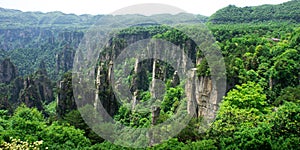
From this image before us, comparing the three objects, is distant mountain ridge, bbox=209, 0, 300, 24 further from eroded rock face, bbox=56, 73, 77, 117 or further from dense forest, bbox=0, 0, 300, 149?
eroded rock face, bbox=56, 73, 77, 117

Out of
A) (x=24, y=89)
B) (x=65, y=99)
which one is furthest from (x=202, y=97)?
(x=24, y=89)

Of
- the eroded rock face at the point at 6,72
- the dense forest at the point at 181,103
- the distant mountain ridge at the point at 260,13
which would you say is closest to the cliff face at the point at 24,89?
Answer: the eroded rock face at the point at 6,72

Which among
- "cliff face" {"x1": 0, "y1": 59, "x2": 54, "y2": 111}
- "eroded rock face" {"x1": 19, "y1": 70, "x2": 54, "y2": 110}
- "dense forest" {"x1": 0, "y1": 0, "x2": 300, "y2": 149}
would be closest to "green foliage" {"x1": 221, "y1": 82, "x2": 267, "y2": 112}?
"dense forest" {"x1": 0, "y1": 0, "x2": 300, "y2": 149}

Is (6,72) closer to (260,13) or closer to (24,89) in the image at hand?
(24,89)

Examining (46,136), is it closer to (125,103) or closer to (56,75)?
(125,103)

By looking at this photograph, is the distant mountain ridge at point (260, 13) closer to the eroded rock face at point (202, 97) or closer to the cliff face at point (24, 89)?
the cliff face at point (24, 89)
